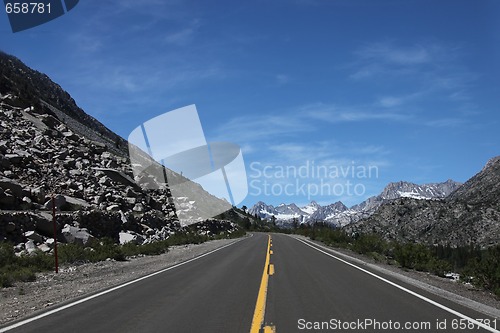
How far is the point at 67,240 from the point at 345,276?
1716cm

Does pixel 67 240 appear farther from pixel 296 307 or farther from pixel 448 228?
pixel 448 228

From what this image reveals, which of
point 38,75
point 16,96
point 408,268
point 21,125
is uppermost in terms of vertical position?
point 38,75

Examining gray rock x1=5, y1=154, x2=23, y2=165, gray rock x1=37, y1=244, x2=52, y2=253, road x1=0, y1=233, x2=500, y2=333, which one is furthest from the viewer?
gray rock x1=5, y1=154, x2=23, y2=165

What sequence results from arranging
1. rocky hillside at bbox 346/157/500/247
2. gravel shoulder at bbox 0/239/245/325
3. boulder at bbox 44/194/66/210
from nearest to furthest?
Answer: gravel shoulder at bbox 0/239/245/325 < boulder at bbox 44/194/66/210 < rocky hillside at bbox 346/157/500/247

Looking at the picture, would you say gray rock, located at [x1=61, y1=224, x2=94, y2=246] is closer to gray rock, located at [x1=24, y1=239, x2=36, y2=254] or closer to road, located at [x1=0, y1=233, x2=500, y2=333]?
gray rock, located at [x1=24, y1=239, x2=36, y2=254]

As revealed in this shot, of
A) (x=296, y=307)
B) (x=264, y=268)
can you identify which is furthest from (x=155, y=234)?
(x=296, y=307)

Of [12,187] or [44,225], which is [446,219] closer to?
[44,225]

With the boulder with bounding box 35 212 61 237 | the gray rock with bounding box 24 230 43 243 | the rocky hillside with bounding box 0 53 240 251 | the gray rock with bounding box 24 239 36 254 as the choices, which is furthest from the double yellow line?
the boulder with bounding box 35 212 61 237

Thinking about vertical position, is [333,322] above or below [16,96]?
below

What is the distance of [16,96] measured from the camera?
47375 millimetres

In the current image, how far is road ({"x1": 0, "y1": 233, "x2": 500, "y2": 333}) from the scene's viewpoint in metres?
7.46

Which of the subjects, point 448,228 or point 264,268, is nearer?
point 264,268

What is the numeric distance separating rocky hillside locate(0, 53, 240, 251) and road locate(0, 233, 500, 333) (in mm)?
13316

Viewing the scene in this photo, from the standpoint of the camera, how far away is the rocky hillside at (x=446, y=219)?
390ft
